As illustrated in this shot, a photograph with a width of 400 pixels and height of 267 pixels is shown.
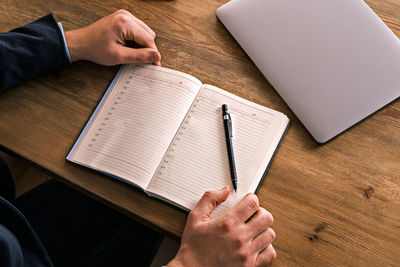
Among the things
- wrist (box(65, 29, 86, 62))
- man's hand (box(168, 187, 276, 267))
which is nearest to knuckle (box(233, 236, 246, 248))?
man's hand (box(168, 187, 276, 267))

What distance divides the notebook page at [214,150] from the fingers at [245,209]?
2 centimetres

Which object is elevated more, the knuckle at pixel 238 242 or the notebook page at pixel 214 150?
the notebook page at pixel 214 150

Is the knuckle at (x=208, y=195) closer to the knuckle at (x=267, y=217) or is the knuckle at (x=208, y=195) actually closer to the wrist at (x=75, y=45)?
the knuckle at (x=267, y=217)

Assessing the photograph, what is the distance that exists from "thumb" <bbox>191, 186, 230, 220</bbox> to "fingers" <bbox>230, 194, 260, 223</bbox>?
0.04 meters

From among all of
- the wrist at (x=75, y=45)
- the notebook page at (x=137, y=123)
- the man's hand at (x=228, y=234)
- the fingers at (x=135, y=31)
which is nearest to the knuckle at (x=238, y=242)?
the man's hand at (x=228, y=234)

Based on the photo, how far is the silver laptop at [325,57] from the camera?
78 centimetres

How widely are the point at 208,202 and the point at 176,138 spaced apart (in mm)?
170

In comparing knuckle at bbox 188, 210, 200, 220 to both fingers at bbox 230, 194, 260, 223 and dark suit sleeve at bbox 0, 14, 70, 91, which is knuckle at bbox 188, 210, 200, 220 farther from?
dark suit sleeve at bbox 0, 14, 70, 91

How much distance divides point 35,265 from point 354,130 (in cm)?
76

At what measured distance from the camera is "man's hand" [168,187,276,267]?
2.35ft

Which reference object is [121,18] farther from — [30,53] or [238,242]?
[238,242]

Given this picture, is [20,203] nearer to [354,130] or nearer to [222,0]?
[222,0]

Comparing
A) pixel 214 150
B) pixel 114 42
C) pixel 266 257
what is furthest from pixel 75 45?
pixel 266 257

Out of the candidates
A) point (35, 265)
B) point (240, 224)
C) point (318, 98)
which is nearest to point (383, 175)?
point (318, 98)
